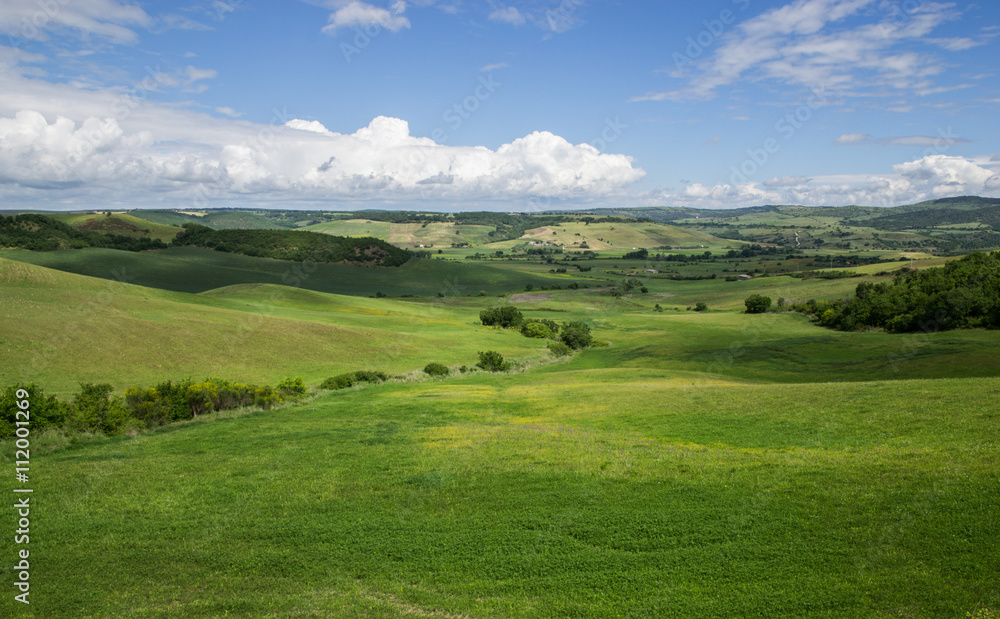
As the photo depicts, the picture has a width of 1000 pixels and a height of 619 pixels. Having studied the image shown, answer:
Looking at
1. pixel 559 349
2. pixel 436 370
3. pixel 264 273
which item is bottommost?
pixel 559 349

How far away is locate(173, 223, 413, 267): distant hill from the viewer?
612 ft

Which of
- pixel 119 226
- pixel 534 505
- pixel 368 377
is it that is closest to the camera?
pixel 534 505

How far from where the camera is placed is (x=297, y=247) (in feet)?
639

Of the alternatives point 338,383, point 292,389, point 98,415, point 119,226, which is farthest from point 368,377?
point 119,226

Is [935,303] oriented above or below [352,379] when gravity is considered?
above

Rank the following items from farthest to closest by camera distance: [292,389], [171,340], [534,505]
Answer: [171,340], [292,389], [534,505]

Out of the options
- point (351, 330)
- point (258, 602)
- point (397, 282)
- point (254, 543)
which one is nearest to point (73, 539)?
point (254, 543)

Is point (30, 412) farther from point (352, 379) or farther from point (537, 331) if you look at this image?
point (537, 331)

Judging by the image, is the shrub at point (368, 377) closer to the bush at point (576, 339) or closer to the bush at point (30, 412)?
the bush at point (30, 412)

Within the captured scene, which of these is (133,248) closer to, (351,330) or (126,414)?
(351,330)

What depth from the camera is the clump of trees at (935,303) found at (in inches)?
2414

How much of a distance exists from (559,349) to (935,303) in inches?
1771

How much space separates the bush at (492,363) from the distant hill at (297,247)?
138383 mm

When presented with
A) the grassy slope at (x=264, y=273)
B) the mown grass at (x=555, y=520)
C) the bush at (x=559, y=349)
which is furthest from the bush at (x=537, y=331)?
the grassy slope at (x=264, y=273)
